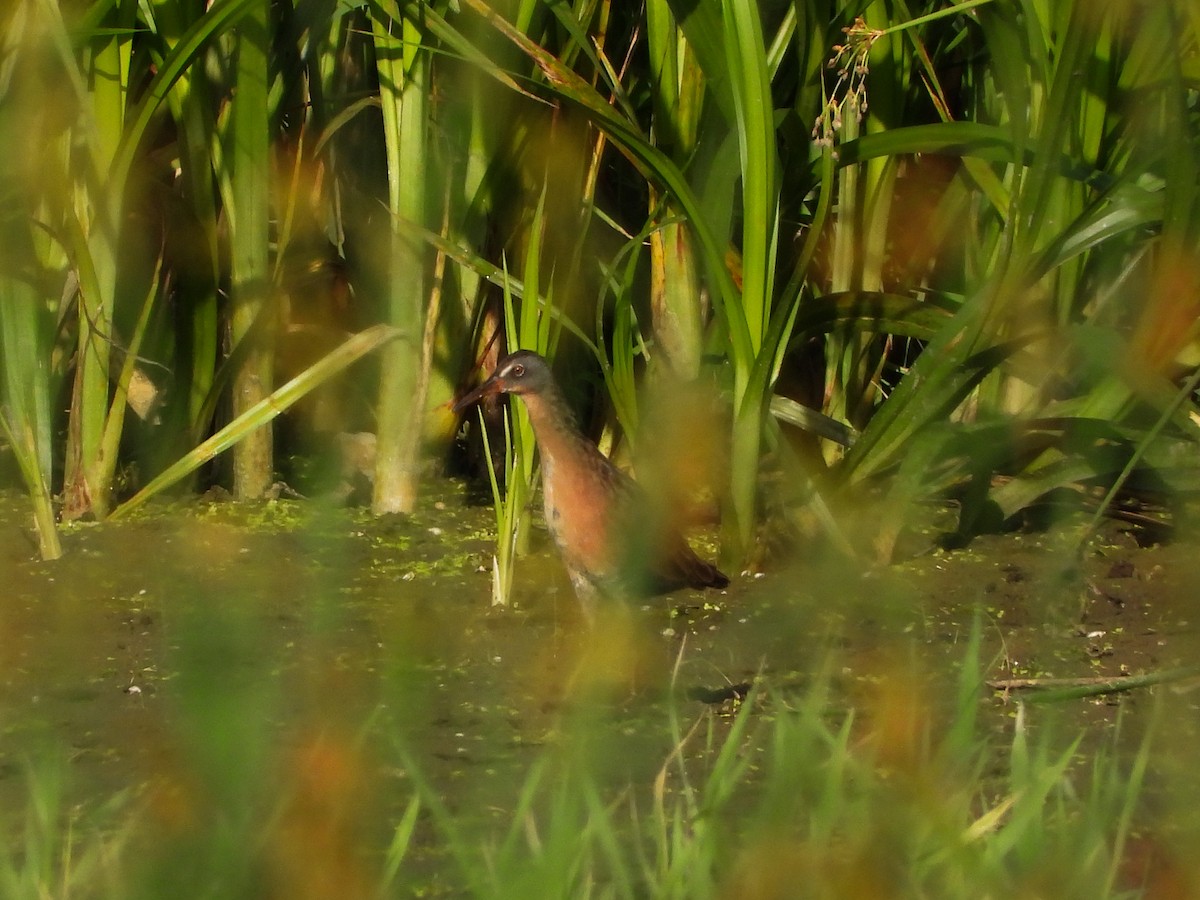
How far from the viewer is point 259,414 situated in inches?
150

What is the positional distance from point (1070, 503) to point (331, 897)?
2610 mm

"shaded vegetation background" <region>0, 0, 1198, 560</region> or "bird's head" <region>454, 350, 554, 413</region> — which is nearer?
"shaded vegetation background" <region>0, 0, 1198, 560</region>

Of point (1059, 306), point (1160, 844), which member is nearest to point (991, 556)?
point (1059, 306)

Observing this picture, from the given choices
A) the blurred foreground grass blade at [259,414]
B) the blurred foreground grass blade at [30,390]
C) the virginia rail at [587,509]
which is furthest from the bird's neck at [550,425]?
the blurred foreground grass blade at [30,390]

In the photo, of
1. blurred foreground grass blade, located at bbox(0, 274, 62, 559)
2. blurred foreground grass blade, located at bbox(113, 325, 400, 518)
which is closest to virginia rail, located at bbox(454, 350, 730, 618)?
blurred foreground grass blade, located at bbox(113, 325, 400, 518)

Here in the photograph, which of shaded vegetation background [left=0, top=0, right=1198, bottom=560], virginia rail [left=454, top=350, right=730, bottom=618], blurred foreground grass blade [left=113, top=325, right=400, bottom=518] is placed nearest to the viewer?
shaded vegetation background [left=0, top=0, right=1198, bottom=560]

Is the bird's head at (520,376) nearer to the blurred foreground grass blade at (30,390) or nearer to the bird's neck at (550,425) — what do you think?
the bird's neck at (550,425)

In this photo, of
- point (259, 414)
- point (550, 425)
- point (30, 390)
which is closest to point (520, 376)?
point (550, 425)

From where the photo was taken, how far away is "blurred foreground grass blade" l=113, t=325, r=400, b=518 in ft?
12.3

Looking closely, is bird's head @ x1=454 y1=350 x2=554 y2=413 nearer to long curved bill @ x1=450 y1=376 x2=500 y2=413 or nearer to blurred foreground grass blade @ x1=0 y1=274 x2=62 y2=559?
long curved bill @ x1=450 y1=376 x2=500 y2=413

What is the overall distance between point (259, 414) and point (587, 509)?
2.46 ft

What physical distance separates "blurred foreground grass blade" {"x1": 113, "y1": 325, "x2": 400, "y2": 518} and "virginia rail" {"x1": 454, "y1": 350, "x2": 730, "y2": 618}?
0.96 feet

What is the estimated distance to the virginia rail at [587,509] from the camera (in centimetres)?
363

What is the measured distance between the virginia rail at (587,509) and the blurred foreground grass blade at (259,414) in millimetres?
292
